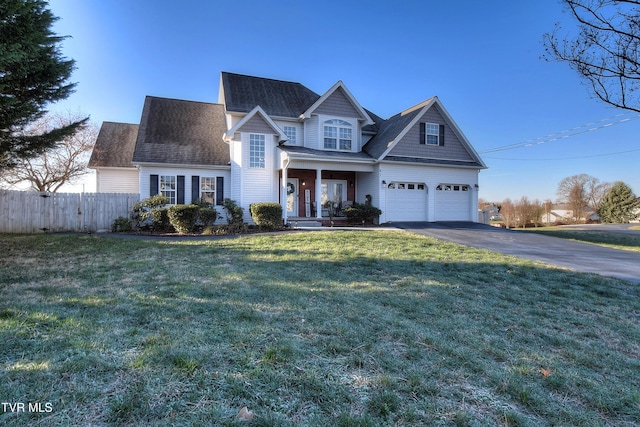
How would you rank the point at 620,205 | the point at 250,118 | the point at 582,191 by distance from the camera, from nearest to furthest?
the point at 250,118 → the point at 620,205 → the point at 582,191

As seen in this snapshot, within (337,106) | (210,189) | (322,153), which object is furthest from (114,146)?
(337,106)

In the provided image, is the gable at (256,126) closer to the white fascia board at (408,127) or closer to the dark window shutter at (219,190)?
the dark window shutter at (219,190)

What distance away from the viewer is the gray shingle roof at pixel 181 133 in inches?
636

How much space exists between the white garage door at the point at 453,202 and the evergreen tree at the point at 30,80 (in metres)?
18.3

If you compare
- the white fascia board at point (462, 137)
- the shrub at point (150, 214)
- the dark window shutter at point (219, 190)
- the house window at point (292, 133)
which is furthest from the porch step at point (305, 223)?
the white fascia board at point (462, 137)

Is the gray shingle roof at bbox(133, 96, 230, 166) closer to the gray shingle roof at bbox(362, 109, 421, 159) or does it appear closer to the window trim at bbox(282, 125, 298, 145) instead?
the window trim at bbox(282, 125, 298, 145)

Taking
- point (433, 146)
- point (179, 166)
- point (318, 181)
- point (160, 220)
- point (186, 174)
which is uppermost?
point (433, 146)

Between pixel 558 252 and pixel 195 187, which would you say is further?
pixel 195 187

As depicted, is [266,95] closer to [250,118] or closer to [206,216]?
[250,118]

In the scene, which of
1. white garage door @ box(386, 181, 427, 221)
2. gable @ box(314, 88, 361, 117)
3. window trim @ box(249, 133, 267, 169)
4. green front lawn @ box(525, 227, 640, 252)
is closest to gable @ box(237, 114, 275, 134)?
window trim @ box(249, 133, 267, 169)

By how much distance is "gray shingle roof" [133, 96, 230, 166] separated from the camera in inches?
636

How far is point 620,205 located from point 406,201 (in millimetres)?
38055

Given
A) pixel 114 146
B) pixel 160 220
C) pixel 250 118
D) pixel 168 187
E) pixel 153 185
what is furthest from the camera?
pixel 114 146

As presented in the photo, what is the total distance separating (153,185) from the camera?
15.6 m
